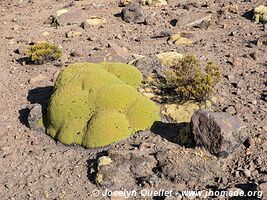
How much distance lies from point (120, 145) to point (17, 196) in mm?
2296

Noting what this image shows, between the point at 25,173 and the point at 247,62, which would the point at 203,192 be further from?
the point at 247,62

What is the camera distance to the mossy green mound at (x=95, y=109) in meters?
8.74

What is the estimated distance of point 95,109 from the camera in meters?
9.26

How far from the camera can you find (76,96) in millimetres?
9492

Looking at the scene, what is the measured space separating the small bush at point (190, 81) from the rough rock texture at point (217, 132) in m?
1.59

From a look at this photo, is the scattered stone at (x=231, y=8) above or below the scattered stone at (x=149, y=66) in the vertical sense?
below

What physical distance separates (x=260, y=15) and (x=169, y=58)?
4.82 m

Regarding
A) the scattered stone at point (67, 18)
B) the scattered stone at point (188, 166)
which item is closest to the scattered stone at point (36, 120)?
the scattered stone at point (188, 166)

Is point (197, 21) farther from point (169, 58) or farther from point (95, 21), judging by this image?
point (95, 21)

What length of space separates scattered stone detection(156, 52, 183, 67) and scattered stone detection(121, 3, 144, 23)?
14.3 feet

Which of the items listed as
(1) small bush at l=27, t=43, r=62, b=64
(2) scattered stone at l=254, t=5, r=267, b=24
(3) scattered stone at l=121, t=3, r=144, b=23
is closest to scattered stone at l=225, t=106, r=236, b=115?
(1) small bush at l=27, t=43, r=62, b=64

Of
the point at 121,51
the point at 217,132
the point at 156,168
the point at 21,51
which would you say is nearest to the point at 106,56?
the point at 121,51

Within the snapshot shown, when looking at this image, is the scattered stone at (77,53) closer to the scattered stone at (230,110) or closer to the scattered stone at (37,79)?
the scattered stone at (37,79)

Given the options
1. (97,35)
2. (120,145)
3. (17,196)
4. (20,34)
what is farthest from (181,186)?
(20,34)
